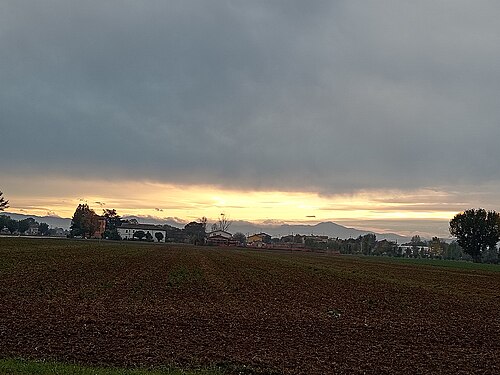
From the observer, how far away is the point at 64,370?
34.7 ft

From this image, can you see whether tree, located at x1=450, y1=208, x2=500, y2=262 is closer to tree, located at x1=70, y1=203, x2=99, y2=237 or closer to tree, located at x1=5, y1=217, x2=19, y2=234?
tree, located at x1=70, y1=203, x2=99, y2=237

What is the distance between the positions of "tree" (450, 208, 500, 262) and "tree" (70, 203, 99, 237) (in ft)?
371

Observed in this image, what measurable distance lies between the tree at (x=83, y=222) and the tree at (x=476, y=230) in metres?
113

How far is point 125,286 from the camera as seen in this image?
2939 cm

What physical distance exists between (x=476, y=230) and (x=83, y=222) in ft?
389

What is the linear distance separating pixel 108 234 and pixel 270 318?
18475 centimetres

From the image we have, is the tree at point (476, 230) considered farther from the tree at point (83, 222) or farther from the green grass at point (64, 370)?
the green grass at point (64, 370)

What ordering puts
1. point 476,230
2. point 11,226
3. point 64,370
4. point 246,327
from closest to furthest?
point 64,370
point 246,327
point 476,230
point 11,226

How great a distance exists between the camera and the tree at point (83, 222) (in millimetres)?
181500

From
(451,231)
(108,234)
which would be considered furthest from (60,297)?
(108,234)

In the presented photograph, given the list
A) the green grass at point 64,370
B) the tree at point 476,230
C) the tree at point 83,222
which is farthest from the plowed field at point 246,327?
the tree at point 83,222

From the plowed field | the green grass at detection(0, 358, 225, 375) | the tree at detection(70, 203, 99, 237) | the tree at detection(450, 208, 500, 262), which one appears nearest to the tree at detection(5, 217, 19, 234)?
the tree at detection(70, 203, 99, 237)

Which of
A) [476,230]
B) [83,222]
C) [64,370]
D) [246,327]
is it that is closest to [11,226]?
[83,222]

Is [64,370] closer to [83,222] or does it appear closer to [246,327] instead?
[246,327]
